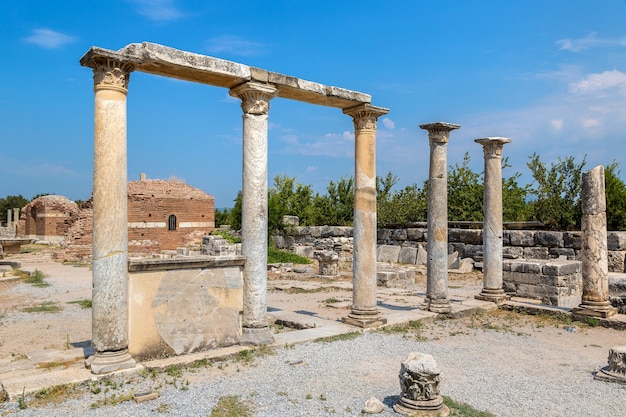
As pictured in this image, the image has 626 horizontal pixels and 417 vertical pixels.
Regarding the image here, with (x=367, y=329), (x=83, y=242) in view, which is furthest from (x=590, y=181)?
(x=83, y=242)

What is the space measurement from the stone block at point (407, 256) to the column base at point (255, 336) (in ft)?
46.1

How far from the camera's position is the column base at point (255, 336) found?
747cm

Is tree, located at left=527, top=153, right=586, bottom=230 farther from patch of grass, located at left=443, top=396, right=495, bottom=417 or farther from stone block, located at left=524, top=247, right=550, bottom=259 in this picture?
patch of grass, located at left=443, top=396, right=495, bottom=417

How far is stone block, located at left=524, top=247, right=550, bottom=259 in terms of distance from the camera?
16812 millimetres

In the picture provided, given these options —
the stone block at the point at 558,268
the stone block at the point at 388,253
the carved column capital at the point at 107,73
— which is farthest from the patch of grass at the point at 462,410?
the stone block at the point at 388,253

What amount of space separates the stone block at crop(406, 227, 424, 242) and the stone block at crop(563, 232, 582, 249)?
6.01m

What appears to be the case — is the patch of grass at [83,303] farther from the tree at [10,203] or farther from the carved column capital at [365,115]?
the tree at [10,203]

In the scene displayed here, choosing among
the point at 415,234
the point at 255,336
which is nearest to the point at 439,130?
the point at 255,336

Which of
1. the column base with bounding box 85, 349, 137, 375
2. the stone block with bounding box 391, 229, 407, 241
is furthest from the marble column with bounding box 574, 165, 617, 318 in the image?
the stone block with bounding box 391, 229, 407, 241

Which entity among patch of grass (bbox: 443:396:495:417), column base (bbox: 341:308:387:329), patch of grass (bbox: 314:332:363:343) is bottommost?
patch of grass (bbox: 443:396:495:417)

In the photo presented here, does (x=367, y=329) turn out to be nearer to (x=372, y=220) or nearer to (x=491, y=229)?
(x=372, y=220)

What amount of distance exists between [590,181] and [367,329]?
564 centimetres

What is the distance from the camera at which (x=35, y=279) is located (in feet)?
56.6

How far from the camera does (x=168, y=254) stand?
2589 centimetres
